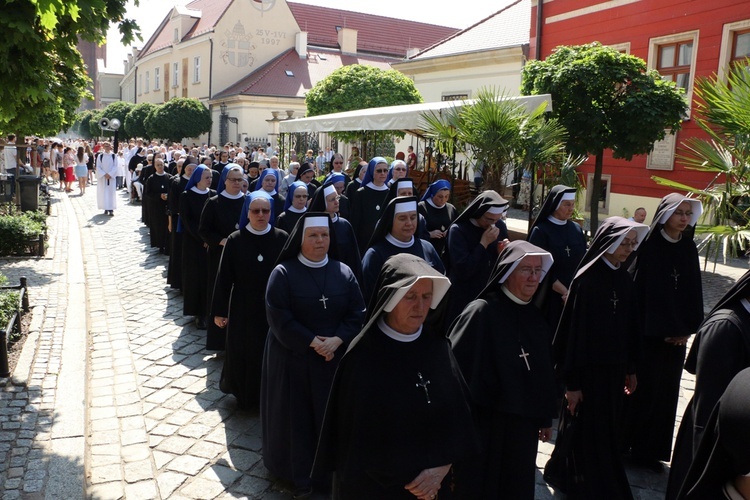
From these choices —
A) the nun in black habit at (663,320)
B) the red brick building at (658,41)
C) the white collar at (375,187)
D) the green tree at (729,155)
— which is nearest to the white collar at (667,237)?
the nun in black habit at (663,320)

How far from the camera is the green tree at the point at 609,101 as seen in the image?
12922 mm

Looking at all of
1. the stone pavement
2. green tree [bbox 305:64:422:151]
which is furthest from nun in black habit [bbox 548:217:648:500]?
green tree [bbox 305:64:422:151]

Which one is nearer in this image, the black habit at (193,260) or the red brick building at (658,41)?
the black habit at (193,260)

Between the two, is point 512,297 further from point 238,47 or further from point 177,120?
point 238,47

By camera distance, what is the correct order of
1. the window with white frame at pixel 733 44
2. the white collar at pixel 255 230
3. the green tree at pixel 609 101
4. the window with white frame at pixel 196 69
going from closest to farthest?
the white collar at pixel 255 230, the green tree at pixel 609 101, the window with white frame at pixel 733 44, the window with white frame at pixel 196 69

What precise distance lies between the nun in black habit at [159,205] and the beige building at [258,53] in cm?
2619

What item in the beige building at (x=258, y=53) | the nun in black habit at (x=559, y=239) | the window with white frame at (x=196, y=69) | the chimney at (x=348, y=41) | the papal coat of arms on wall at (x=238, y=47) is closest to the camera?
the nun in black habit at (x=559, y=239)

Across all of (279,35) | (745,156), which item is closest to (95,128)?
(279,35)

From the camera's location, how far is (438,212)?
7949mm

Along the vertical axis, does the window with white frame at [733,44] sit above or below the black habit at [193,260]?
above

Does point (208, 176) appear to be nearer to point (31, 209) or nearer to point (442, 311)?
point (442, 311)

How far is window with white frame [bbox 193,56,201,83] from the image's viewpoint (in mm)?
48875

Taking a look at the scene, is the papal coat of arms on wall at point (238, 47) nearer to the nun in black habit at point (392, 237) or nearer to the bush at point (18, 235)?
the bush at point (18, 235)

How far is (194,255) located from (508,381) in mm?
5821
